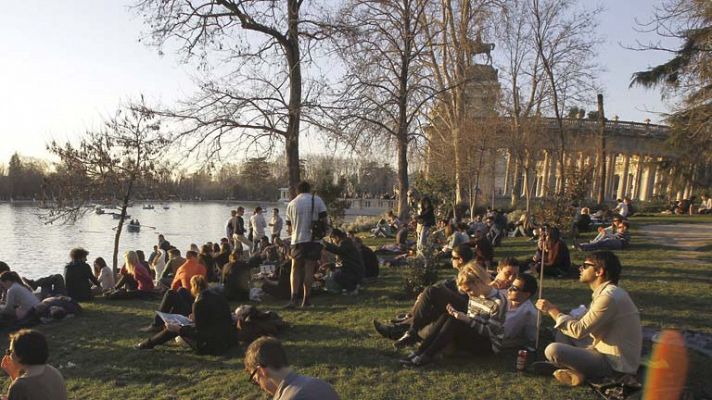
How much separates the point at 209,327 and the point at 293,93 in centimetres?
781

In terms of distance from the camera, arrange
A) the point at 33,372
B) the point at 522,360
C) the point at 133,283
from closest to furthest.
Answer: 1. the point at 33,372
2. the point at 522,360
3. the point at 133,283

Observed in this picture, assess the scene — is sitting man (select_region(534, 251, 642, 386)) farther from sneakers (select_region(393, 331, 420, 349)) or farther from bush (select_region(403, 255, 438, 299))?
bush (select_region(403, 255, 438, 299))

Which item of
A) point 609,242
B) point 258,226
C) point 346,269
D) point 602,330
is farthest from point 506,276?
point 258,226

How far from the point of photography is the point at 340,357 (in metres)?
5.95

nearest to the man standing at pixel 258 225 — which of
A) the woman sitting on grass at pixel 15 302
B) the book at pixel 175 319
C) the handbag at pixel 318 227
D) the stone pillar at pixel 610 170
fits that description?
the woman sitting on grass at pixel 15 302

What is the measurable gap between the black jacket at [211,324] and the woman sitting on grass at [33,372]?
2.51 meters

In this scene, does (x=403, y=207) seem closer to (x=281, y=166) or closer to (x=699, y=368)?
(x=281, y=166)

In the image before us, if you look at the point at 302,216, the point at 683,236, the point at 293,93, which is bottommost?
the point at 683,236

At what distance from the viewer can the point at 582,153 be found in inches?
1257

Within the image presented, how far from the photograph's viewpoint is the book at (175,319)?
6.64 meters

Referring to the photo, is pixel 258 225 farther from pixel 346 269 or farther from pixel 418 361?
pixel 418 361

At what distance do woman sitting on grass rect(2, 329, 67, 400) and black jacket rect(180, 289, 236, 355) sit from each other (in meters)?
2.51

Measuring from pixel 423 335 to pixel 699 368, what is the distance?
9.04 ft

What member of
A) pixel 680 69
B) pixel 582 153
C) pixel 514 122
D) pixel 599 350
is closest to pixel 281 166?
pixel 680 69
